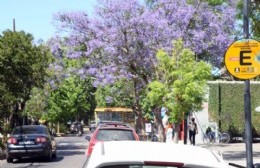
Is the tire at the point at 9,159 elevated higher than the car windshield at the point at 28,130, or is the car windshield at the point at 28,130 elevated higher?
the car windshield at the point at 28,130

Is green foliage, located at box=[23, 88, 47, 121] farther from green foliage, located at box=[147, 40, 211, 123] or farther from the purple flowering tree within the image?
green foliage, located at box=[147, 40, 211, 123]

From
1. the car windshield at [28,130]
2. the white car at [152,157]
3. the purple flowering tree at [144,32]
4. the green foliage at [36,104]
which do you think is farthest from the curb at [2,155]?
the green foliage at [36,104]

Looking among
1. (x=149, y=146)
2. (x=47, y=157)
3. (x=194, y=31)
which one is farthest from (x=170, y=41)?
(x=149, y=146)

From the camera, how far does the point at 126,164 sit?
4.62 m

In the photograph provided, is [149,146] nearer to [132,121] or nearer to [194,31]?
[194,31]

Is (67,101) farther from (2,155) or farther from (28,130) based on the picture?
(28,130)

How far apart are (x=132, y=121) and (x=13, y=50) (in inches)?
1248

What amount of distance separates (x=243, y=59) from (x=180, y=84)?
13.3 meters

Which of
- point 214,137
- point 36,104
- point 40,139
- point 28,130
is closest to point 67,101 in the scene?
point 36,104

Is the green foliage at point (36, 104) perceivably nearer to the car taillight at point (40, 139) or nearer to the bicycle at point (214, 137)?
the bicycle at point (214, 137)

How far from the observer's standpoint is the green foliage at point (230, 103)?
126 ft

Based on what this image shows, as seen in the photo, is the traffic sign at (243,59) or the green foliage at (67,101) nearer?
the traffic sign at (243,59)

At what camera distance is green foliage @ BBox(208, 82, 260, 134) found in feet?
126

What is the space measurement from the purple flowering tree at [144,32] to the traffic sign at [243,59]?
15483mm
